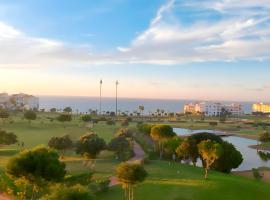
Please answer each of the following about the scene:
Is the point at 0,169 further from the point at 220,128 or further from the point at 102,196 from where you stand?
the point at 220,128

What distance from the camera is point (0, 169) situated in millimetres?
47750

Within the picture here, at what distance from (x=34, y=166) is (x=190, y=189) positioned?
17.1 meters

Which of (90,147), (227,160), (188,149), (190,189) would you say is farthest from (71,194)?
(227,160)

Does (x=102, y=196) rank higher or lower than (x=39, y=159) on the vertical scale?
lower

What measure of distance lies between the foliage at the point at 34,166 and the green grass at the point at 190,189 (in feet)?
21.7

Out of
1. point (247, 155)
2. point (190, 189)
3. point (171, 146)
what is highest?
point (171, 146)

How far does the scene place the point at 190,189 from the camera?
41.8 m

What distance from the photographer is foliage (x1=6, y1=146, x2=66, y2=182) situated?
34188 millimetres

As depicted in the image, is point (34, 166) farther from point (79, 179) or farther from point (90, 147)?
point (90, 147)

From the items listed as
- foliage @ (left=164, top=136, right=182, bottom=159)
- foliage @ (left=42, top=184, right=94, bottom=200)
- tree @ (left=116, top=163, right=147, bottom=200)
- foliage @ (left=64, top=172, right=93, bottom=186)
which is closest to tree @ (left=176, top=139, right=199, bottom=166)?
foliage @ (left=164, top=136, right=182, bottom=159)

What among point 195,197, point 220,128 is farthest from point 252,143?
point 195,197

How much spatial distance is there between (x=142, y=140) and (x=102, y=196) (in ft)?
157

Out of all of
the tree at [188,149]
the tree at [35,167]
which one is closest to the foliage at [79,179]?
the tree at [35,167]

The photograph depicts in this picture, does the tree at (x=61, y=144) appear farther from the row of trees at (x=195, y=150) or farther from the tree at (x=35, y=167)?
the tree at (x=35, y=167)
